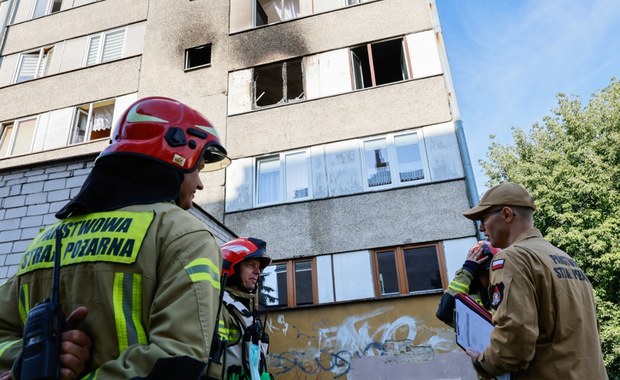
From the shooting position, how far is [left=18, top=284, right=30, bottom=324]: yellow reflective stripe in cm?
155

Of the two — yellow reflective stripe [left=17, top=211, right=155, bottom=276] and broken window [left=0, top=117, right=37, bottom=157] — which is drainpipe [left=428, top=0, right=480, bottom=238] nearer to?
yellow reflective stripe [left=17, top=211, right=155, bottom=276]

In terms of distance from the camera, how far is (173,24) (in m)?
14.1

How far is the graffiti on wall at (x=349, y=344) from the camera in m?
8.37

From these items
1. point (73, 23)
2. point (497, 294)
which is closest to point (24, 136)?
point (73, 23)

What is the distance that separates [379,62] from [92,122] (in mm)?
9142

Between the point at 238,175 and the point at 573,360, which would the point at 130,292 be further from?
the point at 238,175

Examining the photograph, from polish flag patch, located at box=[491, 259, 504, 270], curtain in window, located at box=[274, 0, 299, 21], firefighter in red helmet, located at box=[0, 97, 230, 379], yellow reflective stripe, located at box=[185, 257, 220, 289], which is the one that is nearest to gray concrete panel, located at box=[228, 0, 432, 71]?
curtain in window, located at box=[274, 0, 299, 21]

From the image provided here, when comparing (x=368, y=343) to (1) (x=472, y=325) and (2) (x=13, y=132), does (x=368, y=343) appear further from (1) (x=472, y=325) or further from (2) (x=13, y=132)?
(2) (x=13, y=132)

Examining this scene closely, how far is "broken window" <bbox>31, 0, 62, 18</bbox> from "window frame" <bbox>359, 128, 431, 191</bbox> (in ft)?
44.9

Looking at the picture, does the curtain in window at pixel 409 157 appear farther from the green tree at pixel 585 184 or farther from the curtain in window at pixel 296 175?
the green tree at pixel 585 184

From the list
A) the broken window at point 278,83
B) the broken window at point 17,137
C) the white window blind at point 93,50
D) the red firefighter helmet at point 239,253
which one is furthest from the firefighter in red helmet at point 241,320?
the white window blind at point 93,50

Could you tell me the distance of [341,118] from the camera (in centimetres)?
1110

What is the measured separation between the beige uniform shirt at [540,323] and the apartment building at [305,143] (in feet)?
17.5

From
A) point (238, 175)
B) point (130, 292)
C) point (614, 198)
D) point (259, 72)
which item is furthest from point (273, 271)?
point (614, 198)
